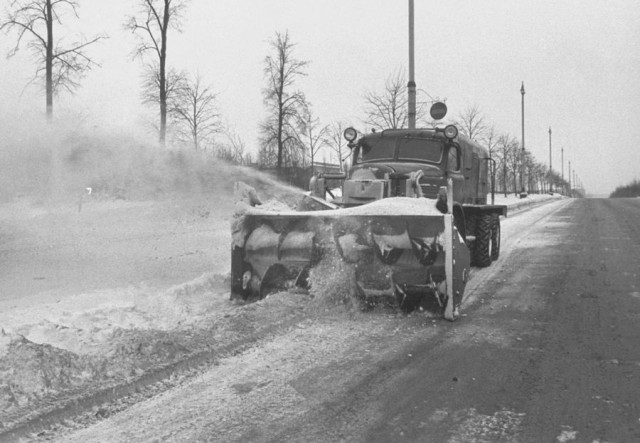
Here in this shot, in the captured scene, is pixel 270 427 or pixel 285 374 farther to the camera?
pixel 285 374

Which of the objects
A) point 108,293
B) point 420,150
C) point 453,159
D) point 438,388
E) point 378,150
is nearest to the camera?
point 438,388

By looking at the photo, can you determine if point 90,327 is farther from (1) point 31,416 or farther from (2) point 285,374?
(2) point 285,374

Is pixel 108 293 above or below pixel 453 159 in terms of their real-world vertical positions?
below

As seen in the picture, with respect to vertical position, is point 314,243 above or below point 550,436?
above

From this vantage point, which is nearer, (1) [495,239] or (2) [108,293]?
(2) [108,293]

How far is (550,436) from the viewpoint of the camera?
300 centimetres

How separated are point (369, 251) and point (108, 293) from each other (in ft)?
12.3

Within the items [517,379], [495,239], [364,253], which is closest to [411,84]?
[495,239]

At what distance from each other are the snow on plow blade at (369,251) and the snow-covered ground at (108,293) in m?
0.47

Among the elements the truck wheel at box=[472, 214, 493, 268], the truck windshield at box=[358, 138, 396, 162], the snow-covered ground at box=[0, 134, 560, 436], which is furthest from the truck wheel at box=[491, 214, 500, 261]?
the snow-covered ground at box=[0, 134, 560, 436]

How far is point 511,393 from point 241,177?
7088 millimetres

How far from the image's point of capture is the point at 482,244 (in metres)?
9.42

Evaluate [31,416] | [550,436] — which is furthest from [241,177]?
[550,436]

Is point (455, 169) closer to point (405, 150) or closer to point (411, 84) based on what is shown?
point (405, 150)
